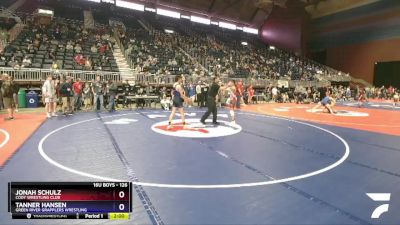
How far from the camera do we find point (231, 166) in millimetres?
5766

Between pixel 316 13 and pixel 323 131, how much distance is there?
37.2 meters

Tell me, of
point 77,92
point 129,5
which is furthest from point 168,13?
point 77,92

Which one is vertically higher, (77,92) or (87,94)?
(77,92)

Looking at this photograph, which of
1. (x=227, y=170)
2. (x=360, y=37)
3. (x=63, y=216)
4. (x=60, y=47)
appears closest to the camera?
(x=63, y=216)

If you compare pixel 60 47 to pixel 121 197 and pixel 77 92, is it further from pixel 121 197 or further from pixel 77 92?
pixel 121 197

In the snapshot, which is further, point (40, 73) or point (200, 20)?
point (200, 20)

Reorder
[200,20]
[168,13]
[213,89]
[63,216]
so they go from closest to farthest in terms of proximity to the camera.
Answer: [63,216] < [213,89] < [168,13] < [200,20]

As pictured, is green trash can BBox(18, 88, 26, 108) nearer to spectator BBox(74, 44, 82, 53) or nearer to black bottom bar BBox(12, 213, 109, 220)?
spectator BBox(74, 44, 82, 53)

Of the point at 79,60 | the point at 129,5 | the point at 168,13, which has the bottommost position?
the point at 79,60

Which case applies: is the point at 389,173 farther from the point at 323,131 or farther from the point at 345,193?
the point at 323,131
